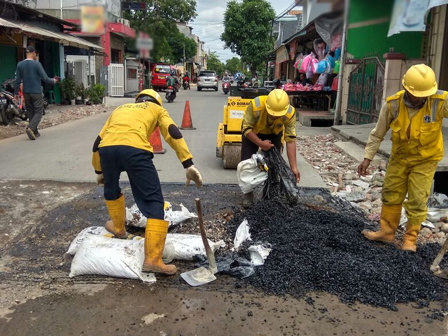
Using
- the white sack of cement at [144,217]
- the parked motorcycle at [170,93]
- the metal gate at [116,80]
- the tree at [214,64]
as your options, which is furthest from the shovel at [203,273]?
the tree at [214,64]

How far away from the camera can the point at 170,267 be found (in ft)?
11.1

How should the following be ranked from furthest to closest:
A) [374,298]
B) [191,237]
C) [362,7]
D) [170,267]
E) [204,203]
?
[362,7] < [204,203] < [191,237] < [170,267] < [374,298]

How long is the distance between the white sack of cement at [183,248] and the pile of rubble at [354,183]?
2196 mm

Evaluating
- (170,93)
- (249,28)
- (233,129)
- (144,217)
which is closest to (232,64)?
(249,28)

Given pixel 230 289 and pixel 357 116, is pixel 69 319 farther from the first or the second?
pixel 357 116

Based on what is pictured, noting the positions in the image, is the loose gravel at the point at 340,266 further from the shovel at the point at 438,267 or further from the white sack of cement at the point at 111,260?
the white sack of cement at the point at 111,260

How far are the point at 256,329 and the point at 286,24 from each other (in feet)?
122

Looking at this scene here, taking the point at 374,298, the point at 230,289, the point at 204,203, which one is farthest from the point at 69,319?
the point at 204,203

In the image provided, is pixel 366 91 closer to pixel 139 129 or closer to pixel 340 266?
pixel 340 266

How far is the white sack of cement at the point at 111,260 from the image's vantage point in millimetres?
3303

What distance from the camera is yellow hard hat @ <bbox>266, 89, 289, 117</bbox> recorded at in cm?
446

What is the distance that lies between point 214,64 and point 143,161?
113660 millimetres

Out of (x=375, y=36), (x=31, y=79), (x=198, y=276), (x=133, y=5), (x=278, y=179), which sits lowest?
(x=198, y=276)

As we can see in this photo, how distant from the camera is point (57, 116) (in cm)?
1394
